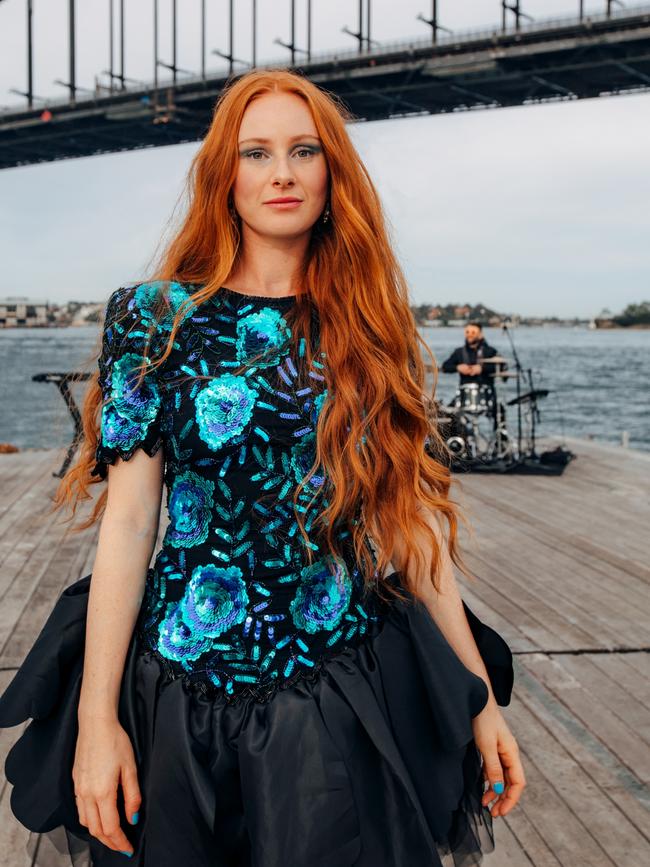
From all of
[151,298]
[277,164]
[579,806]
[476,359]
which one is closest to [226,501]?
[151,298]

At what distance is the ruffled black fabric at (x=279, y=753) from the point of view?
3.20 ft

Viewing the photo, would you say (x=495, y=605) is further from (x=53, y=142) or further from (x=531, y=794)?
(x=53, y=142)

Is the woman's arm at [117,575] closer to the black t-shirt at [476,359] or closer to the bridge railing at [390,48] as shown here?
the black t-shirt at [476,359]

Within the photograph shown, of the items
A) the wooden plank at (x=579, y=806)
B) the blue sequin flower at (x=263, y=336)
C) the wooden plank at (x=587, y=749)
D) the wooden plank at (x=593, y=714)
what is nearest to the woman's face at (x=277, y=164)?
the blue sequin flower at (x=263, y=336)

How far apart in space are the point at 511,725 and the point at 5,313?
145 feet

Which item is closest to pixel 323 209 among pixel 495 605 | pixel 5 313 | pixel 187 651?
pixel 187 651

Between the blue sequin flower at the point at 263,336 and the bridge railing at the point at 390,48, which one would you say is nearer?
the blue sequin flower at the point at 263,336

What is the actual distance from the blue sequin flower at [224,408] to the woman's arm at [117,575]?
0.07 m

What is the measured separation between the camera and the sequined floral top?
3.41ft

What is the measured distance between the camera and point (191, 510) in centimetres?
107

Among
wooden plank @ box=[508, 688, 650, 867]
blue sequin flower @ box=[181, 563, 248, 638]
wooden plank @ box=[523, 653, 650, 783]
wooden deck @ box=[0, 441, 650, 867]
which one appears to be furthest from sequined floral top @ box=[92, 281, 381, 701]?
wooden plank @ box=[523, 653, 650, 783]

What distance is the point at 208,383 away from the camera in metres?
1.07

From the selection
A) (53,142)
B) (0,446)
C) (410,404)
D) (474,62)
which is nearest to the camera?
(410,404)

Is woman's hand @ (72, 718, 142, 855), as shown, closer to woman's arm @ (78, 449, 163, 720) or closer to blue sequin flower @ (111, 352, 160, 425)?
woman's arm @ (78, 449, 163, 720)
